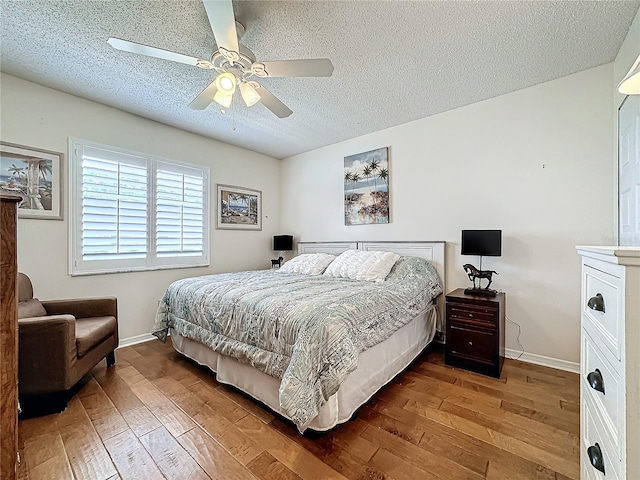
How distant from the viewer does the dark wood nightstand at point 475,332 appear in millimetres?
2404

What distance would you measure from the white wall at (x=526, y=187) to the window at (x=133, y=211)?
2.81 metres

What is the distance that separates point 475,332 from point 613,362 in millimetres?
1889

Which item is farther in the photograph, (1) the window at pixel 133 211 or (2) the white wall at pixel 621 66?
(1) the window at pixel 133 211

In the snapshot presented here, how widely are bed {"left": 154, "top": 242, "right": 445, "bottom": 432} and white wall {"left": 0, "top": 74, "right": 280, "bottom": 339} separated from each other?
2.74 feet

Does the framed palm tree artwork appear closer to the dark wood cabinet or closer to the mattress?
the mattress

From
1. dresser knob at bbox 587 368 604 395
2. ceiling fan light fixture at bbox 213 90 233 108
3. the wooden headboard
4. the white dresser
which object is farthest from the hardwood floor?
ceiling fan light fixture at bbox 213 90 233 108

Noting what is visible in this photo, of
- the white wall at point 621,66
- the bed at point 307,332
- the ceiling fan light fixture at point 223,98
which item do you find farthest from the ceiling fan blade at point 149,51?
the white wall at point 621,66

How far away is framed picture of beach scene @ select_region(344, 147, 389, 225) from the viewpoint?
146 inches

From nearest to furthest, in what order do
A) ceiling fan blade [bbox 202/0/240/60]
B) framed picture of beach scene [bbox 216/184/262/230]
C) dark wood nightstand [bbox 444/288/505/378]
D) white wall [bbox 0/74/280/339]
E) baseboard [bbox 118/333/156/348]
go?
ceiling fan blade [bbox 202/0/240/60]
dark wood nightstand [bbox 444/288/505/378]
white wall [bbox 0/74/280/339]
baseboard [bbox 118/333/156/348]
framed picture of beach scene [bbox 216/184/262/230]

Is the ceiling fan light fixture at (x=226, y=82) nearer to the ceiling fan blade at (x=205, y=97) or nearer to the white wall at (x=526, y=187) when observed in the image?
the ceiling fan blade at (x=205, y=97)

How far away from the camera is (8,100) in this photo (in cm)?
252

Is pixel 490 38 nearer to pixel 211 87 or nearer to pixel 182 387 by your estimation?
pixel 211 87

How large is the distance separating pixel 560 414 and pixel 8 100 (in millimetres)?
5216

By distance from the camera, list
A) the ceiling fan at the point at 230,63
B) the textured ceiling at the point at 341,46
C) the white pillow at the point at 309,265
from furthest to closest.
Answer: the white pillow at the point at 309,265
the textured ceiling at the point at 341,46
the ceiling fan at the point at 230,63
